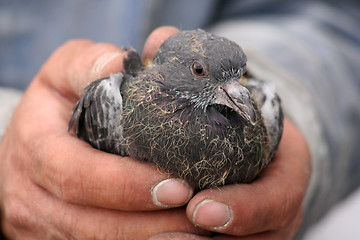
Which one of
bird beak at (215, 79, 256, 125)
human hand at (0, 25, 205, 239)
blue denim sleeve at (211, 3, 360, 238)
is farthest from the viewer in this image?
blue denim sleeve at (211, 3, 360, 238)

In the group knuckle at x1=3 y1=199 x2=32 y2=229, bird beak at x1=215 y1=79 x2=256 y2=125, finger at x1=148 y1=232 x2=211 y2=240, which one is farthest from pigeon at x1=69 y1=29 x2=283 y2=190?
knuckle at x1=3 y1=199 x2=32 y2=229

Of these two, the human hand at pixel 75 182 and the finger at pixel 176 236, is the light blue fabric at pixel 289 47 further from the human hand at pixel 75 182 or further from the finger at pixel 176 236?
the finger at pixel 176 236

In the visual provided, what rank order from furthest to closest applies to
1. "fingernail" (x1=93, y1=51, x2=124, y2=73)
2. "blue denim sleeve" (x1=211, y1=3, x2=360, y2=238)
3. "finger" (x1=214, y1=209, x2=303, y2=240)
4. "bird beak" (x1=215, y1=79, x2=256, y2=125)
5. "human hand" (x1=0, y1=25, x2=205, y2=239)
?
"blue denim sleeve" (x1=211, y1=3, x2=360, y2=238) < "fingernail" (x1=93, y1=51, x2=124, y2=73) < "finger" (x1=214, y1=209, x2=303, y2=240) < "human hand" (x1=0, y1=25, x2=205, y2=239) < "bird beak" (x1=215, y1=79, x2=256, y2=125)

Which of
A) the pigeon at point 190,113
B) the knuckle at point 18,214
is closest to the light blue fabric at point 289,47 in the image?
the pigeon at point 190,113

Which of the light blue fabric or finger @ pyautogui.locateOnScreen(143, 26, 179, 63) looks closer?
finger @ pyautogui.locateOnScreen(143, 26, 179, 63)

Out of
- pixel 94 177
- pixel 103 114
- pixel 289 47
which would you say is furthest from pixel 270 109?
pixel 289 47

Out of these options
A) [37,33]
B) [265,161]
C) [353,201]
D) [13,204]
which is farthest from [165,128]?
[353,201]

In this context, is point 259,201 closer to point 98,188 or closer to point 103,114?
point 98,188

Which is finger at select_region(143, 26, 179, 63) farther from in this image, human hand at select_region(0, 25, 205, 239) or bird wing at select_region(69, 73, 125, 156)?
bird wing at select_region(69, 73, 125, 156)
